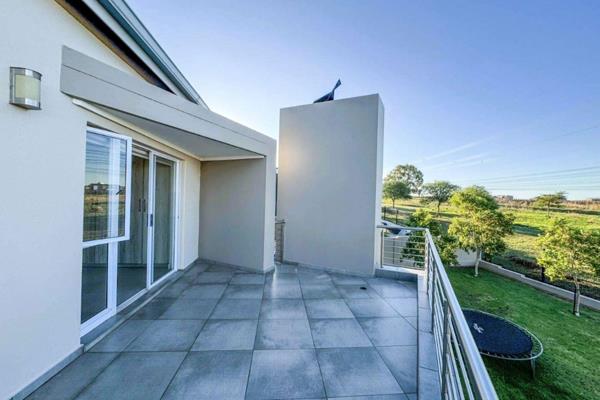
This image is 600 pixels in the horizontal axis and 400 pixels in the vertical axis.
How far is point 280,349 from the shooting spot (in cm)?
249

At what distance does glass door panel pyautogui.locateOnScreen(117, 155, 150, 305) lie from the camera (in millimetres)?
3484

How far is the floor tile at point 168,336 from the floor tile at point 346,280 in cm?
260

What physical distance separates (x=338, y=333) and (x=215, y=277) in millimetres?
2786

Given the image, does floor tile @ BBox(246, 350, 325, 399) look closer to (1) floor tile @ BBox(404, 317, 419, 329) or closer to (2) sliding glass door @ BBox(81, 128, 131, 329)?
(1) floor tile @ BBox(404, 317, 419, 329)

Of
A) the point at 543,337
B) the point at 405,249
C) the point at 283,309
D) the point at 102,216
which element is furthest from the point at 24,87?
the point at 543,337

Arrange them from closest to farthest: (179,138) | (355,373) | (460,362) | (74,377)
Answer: (460,362) < (74,377) < (355,373) < (179,138)

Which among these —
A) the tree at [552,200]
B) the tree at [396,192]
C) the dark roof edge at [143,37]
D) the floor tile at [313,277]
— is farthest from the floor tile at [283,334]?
the tree at [396,192]

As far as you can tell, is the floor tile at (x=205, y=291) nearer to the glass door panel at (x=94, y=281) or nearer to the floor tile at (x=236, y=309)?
the floor tile at (x=236, y=309)

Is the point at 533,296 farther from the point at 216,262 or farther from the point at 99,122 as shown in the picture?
the point at 99,122

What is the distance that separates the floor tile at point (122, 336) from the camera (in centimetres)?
245

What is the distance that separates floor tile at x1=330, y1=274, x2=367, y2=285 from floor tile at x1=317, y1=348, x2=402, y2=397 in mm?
2113

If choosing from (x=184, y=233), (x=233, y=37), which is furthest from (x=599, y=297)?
(x=233, y=37)

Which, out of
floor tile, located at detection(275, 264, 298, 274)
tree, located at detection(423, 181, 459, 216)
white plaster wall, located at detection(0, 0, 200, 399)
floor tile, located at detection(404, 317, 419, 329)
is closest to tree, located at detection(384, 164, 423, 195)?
tree, located at detection(423, 181, 459, 216)

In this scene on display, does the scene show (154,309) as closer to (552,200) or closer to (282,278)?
(282,278)
